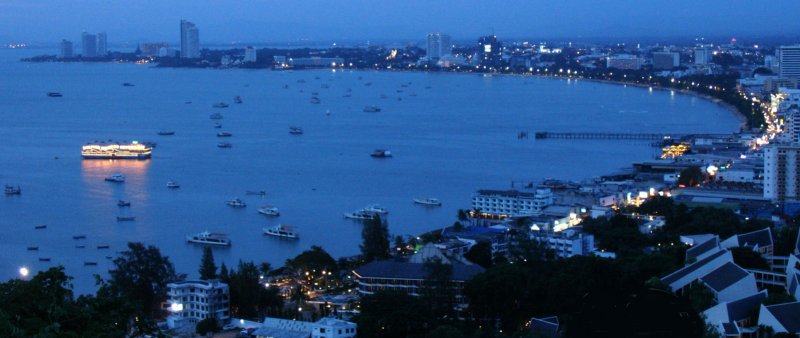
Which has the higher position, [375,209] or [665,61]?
[665,61]

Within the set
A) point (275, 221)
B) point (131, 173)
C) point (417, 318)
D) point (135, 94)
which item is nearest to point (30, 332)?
point (417, 318)

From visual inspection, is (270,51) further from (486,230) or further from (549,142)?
(486,230)

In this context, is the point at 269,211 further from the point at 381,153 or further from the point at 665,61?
the point at 665,61

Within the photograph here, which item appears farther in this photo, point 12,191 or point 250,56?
point 250,56

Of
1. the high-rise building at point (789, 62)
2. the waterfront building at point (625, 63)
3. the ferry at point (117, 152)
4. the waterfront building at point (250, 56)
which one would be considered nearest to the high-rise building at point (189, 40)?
the waterfront building at point (250, 56)

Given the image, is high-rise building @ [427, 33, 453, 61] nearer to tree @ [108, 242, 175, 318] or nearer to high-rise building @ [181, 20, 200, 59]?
high-rise building @ [181, 20, 200, 59]

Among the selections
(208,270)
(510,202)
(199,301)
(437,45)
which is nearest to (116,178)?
(510,202)
